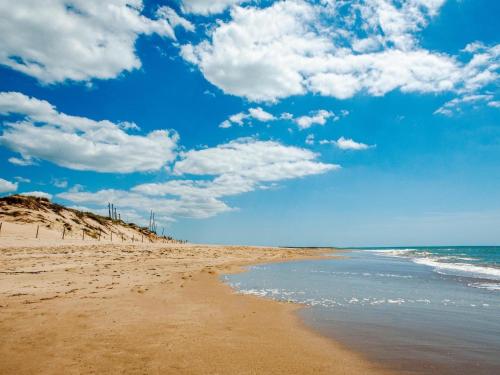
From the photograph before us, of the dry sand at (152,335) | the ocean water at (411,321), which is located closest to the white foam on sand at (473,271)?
the ocean water at (411,321)

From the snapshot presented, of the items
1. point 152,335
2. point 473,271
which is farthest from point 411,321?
point 473,271

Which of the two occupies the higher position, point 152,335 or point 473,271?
point 473,271

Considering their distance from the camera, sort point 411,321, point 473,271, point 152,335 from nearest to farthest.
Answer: point 152,335, point 411,321, point 473,271

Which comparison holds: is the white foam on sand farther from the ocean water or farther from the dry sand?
the dry sand

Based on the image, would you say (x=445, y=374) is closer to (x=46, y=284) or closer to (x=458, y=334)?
(x=458, y=334)

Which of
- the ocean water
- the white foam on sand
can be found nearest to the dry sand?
the ocean water

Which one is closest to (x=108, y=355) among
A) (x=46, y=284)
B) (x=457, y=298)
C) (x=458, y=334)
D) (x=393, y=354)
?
(x=393, y=354)

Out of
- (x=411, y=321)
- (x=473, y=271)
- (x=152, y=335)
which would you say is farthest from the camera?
(x=473, y=271)

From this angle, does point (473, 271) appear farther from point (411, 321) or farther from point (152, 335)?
point (152, 335)

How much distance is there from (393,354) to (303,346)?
1.69 metres

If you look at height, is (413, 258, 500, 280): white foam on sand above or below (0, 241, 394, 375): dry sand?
above

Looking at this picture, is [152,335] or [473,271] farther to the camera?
[473,271]

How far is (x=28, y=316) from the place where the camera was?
8.18 metres

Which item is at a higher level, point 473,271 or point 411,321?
point 473,271
